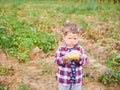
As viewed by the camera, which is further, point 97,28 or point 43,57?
point 97,28

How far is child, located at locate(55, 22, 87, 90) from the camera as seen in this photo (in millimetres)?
3115

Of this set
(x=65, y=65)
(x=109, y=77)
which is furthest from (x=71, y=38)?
(x=109, y=77)

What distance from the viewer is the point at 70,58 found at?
3.05 metres

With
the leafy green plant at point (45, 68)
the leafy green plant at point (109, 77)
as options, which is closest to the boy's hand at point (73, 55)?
the leafy green plant at point (109, 77)

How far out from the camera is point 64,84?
332cm

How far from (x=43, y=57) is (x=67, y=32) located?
289 cm

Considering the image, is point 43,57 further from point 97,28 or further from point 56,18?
point 56,18

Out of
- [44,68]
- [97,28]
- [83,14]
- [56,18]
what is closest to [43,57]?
[44,68]

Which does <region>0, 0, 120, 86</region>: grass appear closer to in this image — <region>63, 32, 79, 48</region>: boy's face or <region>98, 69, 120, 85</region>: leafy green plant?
<region>98, 69, 120, 85</region>: leafy green plant

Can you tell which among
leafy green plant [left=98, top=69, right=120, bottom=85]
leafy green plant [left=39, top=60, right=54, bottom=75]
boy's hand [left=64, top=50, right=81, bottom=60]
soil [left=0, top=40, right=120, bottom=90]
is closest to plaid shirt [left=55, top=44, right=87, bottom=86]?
boy's hand [left=64, top=50, right=81, bottom=60]

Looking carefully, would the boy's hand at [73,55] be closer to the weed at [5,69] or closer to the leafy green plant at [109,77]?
the leafy green plant at [109,77]

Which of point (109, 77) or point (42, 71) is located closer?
point (109, 77)

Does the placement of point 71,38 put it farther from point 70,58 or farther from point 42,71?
point 42,71

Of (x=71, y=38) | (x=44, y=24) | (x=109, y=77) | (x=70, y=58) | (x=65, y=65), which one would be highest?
(x=71, y=38)
